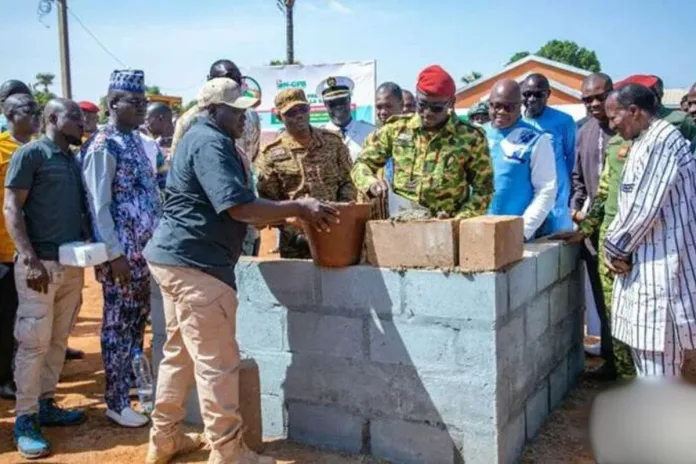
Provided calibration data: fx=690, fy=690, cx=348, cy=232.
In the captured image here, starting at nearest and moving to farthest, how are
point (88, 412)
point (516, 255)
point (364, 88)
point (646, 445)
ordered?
1. point (646, 445)
2. point (516, 255)
3. point (88, 412)
4. point (364, 88)

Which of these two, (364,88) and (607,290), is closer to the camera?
(607,290)

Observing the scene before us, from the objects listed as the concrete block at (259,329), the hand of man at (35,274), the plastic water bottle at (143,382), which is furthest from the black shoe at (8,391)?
the concrete block at (259,329)

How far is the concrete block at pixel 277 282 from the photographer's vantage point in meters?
3.70

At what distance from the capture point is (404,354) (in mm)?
3455

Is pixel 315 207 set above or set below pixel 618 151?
below

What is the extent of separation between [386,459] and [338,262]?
3.46ft

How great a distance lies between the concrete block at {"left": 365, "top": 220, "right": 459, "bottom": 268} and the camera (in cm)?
330

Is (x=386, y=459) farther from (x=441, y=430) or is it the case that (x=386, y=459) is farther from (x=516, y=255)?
(x=516, y=255)

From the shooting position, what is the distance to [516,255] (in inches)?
138

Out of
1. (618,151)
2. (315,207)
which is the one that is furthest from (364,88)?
(315,207)

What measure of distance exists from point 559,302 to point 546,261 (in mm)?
462

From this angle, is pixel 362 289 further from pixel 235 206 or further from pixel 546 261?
pixel 546 261

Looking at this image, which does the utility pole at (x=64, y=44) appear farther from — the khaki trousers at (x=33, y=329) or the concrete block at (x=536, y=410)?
the concrete block at (x=536, y=410)

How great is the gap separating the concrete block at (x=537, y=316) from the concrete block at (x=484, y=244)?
52cm
